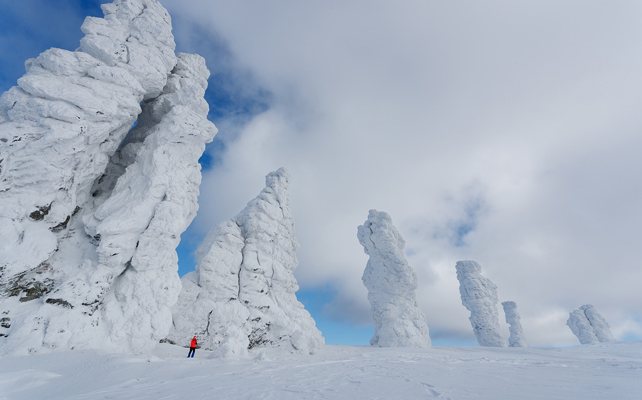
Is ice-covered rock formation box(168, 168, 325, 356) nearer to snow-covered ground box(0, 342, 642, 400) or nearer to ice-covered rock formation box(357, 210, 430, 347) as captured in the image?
snow-covered ground box(0, 342, 642, 400)

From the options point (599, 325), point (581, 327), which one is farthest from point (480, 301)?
point (599, 325)

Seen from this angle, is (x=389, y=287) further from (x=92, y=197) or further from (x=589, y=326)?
(x=589, y=326)

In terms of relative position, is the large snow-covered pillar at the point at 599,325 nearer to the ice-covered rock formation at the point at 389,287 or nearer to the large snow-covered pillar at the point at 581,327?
the large snow-covered pillar at the point at 581,327

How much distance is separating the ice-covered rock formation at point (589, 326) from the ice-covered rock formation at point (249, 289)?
49.1 m

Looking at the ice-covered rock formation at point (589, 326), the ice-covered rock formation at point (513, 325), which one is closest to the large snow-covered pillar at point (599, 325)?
the ice-covered rock formation at point (589, 326)

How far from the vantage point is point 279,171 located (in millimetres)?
27734

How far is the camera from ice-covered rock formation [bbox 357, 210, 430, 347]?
28.2m

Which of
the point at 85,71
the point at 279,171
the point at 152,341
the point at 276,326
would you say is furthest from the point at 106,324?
the point at 279,171

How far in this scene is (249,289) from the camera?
20172mm

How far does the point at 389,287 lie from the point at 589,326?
3916 centimetres

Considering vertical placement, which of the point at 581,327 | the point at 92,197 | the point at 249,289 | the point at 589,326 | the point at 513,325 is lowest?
the point at 513,325

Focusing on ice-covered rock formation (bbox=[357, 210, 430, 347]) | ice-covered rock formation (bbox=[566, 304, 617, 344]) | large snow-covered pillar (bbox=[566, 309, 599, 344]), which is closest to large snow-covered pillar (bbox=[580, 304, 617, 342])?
ice-covered rock formation (bbox=[566, 304, 617, 344])

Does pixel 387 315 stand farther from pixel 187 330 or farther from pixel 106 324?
pixel 106 324

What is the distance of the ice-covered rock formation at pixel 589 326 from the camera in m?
43.2
